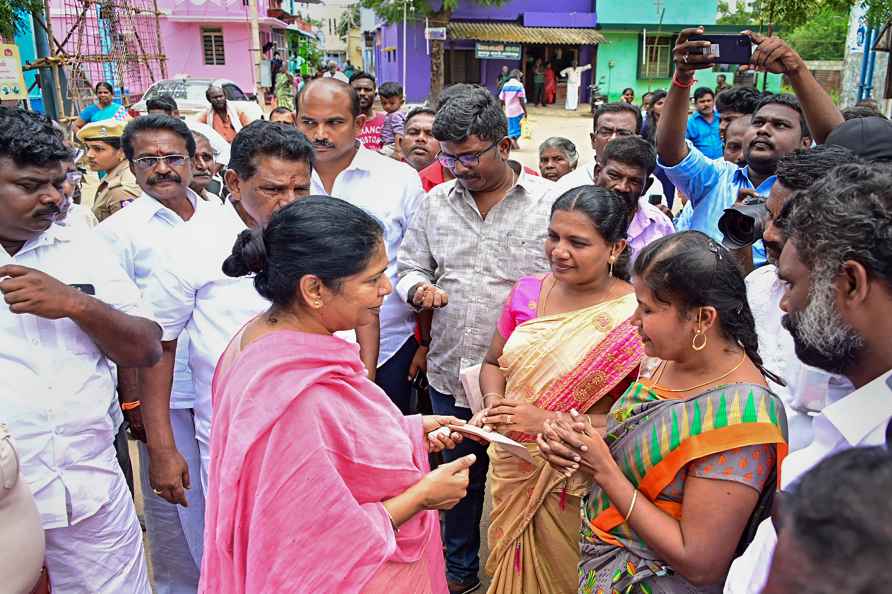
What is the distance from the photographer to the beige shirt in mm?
2770

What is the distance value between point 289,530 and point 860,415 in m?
1.22

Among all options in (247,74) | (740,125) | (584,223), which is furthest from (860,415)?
(247,74)

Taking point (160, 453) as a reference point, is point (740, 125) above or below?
above

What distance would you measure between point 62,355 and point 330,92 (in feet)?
5.50

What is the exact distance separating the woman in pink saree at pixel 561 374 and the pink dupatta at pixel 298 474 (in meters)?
0.66

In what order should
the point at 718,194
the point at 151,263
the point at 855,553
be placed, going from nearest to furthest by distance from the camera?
the point at 855,553 < the point at 151,263 < the point at 718,194

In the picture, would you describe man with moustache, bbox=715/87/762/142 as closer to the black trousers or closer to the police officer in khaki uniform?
the black trousers

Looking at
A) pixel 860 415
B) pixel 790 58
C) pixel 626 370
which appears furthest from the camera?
pixel 790 58

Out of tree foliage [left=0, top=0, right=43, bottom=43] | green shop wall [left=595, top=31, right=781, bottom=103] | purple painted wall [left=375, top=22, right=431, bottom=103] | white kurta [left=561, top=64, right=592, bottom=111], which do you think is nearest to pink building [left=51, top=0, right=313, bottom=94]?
purple painted wall [left=375, top=22, right=431, bottom=103]

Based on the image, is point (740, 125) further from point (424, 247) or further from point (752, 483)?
point (752, 483)

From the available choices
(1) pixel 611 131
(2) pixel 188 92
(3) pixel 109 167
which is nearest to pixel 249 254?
(1) pixel 611 131

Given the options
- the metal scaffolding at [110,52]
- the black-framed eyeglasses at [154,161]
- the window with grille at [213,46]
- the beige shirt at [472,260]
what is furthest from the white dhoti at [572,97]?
the black-framed eyeglasses at [154,161]

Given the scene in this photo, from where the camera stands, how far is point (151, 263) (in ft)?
7.99

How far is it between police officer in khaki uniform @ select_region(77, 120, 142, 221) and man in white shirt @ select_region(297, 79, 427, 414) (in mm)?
1622
